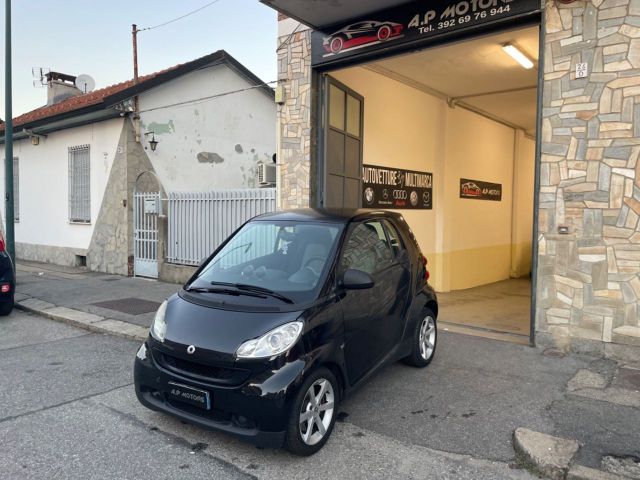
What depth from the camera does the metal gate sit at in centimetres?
1104

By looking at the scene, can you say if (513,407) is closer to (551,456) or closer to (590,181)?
(551,456)

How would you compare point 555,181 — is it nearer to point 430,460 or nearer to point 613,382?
point 613,382

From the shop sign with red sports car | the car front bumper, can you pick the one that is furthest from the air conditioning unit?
the car front bumper

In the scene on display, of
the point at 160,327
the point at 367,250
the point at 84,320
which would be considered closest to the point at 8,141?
the point at 84,320

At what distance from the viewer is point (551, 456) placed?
3.37m

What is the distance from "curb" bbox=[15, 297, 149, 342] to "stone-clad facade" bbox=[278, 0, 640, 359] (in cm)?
508

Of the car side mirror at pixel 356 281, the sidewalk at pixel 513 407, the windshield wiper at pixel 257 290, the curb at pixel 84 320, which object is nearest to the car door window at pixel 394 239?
the car side mirror at pixel 356 281

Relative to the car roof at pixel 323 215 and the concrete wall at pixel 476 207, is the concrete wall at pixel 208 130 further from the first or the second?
the car roof at pixel 323 215

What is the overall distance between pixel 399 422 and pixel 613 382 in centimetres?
235

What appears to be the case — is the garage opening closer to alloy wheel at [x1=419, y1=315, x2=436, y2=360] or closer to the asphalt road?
alloy wheel at [x1=419, y1=315, x2=436, y2=360]

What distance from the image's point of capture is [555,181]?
5.82 metres

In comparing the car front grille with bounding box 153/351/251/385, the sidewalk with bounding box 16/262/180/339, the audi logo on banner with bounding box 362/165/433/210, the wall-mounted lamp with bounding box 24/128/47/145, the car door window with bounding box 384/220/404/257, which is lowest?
the sidewalk with bounding box 16/262/180/339

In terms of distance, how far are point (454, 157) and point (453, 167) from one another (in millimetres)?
229

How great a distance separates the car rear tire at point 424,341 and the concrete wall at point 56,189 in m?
8.94
